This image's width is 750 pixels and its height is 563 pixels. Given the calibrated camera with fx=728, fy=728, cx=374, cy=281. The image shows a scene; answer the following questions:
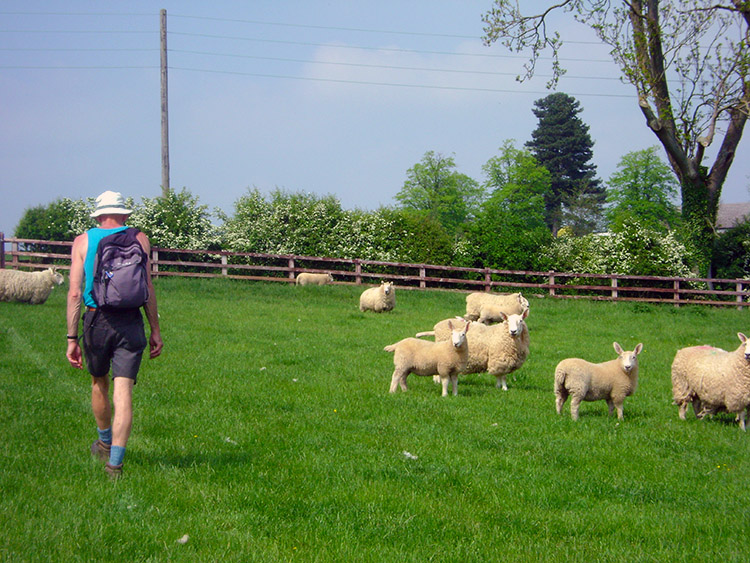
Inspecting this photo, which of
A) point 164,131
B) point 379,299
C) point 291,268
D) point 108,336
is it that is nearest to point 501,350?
point 108,336

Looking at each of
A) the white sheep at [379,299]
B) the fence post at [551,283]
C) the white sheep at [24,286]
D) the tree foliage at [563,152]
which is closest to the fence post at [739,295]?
the fence post at [551,283]

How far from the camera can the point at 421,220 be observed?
31.0 meters

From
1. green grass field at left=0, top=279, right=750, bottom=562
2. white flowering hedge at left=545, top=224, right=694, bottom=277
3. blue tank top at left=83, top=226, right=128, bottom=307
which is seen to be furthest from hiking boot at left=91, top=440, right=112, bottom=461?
white flowering hedge at left=545, top=224, right=694, bottom=277

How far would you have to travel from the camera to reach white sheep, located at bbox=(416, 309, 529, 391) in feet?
36.5

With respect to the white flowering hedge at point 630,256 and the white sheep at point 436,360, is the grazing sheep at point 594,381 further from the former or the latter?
the white flowering hedge at point 630,256

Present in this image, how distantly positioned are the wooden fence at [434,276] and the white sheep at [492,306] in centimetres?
634

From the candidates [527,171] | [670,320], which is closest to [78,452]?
[670,320]

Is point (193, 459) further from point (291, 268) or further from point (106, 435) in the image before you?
point (291, 268)

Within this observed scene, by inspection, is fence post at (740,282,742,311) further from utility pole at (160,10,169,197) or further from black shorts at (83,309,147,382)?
black shorts at (83,309,147,382)

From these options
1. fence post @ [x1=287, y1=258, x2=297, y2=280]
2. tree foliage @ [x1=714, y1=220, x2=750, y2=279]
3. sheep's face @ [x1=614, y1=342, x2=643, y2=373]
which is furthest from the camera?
tree foliage @ [x1=714, y1=220, x2=750, y2=279]

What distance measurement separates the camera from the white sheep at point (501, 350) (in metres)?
11.1

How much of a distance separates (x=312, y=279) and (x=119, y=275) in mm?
22281

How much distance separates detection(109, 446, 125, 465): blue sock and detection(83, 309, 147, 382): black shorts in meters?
0.56

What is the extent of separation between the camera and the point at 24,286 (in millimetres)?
19547
